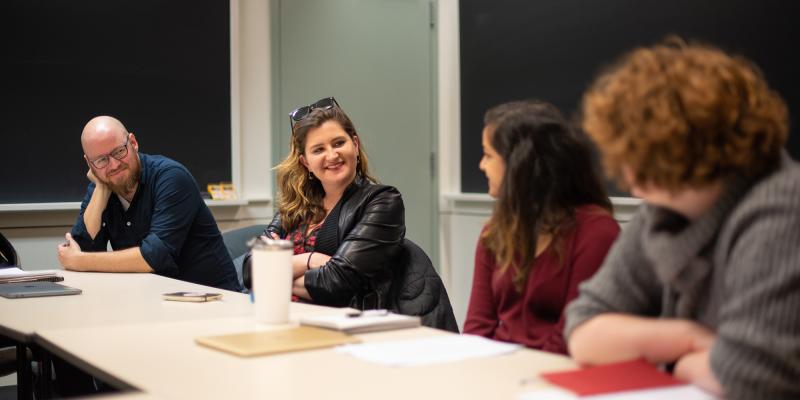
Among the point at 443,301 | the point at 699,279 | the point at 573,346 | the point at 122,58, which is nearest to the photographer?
the point at 699,279

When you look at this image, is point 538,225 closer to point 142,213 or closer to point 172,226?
point 172,226

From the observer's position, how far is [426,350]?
1820mm

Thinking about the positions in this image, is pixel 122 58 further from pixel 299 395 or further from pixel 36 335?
pixel 299 395

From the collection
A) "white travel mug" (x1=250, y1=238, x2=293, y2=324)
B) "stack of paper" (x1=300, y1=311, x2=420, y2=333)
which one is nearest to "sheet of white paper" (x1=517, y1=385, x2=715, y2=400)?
"stack of paper" (x1=300, y1=311, x2=420, y2=333)

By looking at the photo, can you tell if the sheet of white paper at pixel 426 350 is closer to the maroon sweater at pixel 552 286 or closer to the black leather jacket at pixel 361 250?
the maroon sweater at pixel 552 286

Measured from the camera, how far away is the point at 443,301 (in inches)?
111

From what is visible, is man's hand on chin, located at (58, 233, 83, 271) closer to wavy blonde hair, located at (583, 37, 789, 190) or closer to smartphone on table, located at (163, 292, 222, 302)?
smartphone on table, located at (163, 292, 222, 302)

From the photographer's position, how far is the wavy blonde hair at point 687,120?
1.31 metres

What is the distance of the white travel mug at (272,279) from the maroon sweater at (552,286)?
0.53 metres

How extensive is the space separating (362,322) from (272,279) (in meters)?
0.27

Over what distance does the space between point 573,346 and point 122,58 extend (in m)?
3.92

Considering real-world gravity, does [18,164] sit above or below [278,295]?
above

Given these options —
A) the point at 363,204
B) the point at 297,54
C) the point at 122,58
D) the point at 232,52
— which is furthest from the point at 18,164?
the point at 363,204

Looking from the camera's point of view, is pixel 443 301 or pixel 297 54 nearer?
pixel 443 301
